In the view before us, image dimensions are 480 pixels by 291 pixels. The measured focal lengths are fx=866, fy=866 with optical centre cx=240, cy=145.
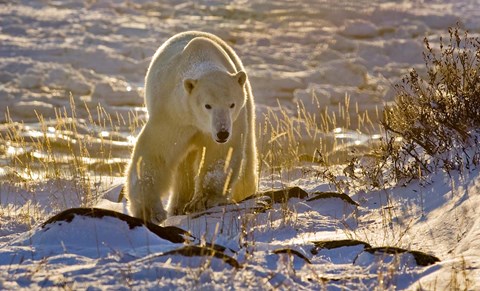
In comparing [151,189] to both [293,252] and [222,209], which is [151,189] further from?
[293,252]

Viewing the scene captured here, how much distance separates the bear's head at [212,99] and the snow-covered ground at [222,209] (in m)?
0.65

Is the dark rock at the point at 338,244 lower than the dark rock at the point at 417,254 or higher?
lower

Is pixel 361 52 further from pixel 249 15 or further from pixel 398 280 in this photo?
pixel 398 280

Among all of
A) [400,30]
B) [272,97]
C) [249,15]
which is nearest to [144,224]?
[272,97]

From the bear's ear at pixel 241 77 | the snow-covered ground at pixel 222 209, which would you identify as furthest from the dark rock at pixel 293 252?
the bear's ear at pixel 241 77

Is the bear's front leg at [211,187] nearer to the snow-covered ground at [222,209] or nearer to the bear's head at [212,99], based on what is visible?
the snow-covered ground at [222,209]

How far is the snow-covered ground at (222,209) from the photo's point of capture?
3965 mm

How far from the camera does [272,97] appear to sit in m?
15.3

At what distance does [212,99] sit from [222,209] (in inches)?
31.8

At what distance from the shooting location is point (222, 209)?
246 inches

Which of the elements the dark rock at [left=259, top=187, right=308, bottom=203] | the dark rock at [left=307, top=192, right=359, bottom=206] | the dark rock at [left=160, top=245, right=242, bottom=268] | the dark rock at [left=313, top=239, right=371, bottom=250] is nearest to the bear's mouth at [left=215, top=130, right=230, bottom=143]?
the dark rock at [left=259, top=187, right=308, bottom=203]

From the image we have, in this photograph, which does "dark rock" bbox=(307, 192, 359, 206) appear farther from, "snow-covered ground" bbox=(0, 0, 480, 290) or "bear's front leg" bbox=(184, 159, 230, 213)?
"bear's front leg" bbox=(184, 159, 230, 213)

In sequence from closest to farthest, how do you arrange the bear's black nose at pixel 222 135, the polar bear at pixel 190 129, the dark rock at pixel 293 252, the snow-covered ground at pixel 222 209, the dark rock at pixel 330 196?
the snow-covered ground at pixel 222 209
the dark rock at pixel 293 252
the bear's black nose at pixel 222 135
the dark rock at pixel 330 196
the polar bear at pixel 190 129

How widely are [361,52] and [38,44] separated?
7.07 m
